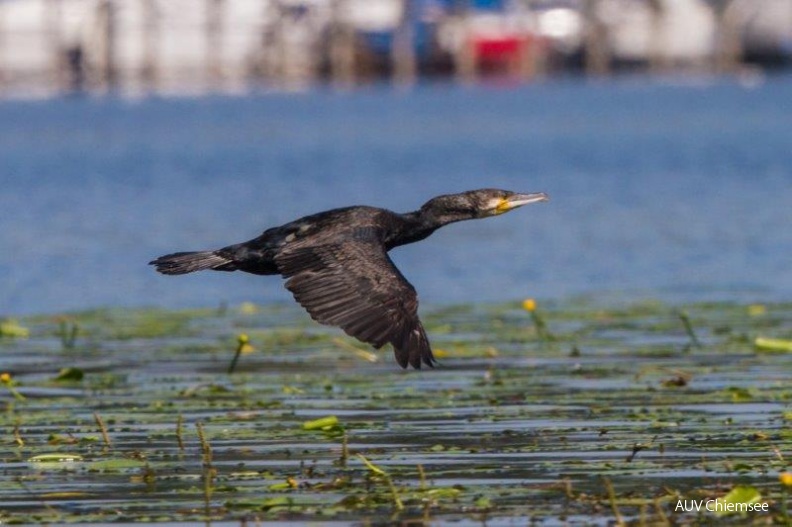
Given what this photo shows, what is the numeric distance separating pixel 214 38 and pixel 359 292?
100547 mm

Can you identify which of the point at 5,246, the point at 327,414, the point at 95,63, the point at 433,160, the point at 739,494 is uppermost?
the point at 739,494

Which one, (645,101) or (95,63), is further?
(95,63)

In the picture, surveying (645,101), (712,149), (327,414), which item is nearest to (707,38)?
(645,101)

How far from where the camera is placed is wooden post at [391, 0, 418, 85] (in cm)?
10400

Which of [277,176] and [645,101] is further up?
[277,176]

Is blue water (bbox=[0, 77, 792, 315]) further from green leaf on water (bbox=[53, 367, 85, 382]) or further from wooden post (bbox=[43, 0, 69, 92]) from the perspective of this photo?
wooden post (bbox=[43, 0, 69, 92])

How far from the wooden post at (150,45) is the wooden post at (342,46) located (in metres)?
10.0

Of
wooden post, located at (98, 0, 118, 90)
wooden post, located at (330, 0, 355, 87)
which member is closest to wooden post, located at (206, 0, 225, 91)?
wooden post, located at (98, 0, 118, 90)

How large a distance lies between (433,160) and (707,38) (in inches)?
2648

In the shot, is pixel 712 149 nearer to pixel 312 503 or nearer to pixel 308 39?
pixel 312 503

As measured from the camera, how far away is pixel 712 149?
46.8m

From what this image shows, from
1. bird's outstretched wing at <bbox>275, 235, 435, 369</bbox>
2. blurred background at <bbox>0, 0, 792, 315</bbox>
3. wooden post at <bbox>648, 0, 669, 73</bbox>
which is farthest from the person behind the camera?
wooden post at <bbox>648, 0, 669, 73</bbox>

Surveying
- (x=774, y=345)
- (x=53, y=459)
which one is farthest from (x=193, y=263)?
(x=774, y=345)

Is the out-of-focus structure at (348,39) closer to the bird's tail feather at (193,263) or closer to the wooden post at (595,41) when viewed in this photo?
the wooden post at (595,41)
